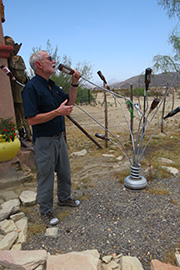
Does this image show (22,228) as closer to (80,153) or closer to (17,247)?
(17,247)

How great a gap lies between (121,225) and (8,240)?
1.25 m

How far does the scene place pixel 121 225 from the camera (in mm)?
2406

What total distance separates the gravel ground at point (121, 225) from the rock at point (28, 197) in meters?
0.16

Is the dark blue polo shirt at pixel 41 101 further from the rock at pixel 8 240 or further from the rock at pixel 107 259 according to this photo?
the rock at pixel 107 259

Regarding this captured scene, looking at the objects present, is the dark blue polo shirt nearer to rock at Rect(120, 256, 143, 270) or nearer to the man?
the man

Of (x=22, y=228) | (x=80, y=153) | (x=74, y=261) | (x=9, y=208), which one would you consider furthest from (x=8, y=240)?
(x=80, y=153)

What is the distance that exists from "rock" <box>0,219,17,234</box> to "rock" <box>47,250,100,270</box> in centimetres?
72

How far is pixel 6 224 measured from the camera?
2.47 m

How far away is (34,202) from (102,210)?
0.98 meters

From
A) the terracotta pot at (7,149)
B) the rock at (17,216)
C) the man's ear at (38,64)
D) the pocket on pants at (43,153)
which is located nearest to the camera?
the man's ear at (38,64)

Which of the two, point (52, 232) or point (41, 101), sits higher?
point (41, 101)

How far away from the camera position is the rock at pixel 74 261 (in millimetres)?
1813

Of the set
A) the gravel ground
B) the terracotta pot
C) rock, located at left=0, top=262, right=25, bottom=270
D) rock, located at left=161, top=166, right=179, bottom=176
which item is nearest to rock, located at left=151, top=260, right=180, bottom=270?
the gravel ground

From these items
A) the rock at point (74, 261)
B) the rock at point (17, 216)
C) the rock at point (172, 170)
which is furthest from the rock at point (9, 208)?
the rock at point (172, 170)
